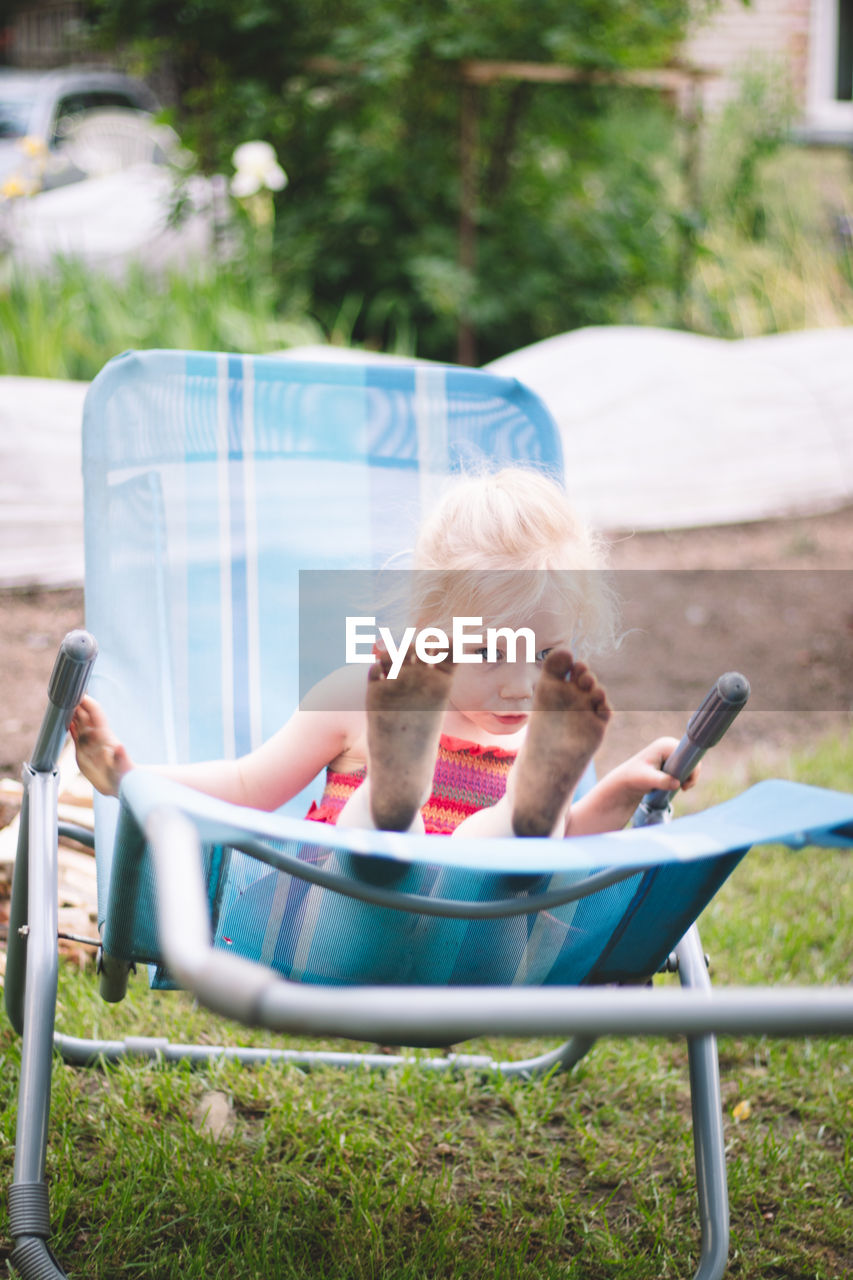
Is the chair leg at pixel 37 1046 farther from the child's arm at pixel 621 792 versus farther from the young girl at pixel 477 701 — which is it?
the child's arm at pixel 621 792

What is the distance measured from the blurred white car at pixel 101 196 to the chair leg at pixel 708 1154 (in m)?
3.85

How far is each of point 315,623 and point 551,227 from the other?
14.6 ft

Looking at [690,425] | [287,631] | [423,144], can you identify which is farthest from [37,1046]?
[423,144]

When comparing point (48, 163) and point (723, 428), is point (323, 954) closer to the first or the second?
point (723, 428)

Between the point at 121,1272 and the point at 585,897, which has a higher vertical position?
the point at 585,897

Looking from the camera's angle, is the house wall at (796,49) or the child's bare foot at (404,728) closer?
the child's bare foot at (404,728)

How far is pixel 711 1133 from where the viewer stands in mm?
1391

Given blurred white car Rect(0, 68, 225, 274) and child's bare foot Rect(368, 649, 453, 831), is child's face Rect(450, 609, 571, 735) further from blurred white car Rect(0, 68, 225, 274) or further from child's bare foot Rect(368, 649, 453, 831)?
blurred white car Rect(0, 68, 225, 274)

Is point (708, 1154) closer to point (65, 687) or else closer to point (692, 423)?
point (65, 687)

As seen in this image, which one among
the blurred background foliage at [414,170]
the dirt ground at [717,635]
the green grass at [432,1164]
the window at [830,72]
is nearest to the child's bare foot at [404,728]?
the green grass at [432,1164]

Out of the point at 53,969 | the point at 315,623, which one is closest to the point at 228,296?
the point at 315,623

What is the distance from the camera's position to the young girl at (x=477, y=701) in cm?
146

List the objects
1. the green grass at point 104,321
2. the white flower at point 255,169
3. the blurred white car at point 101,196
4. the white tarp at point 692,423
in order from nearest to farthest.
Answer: the green grass at point 104,321 < the white flower at point 255,169 < the white tarp at point 692,423 < the blurred white car at point 101,196

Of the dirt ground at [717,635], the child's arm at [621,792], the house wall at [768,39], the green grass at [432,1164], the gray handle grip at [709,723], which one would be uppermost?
the house wall at [768,39]
